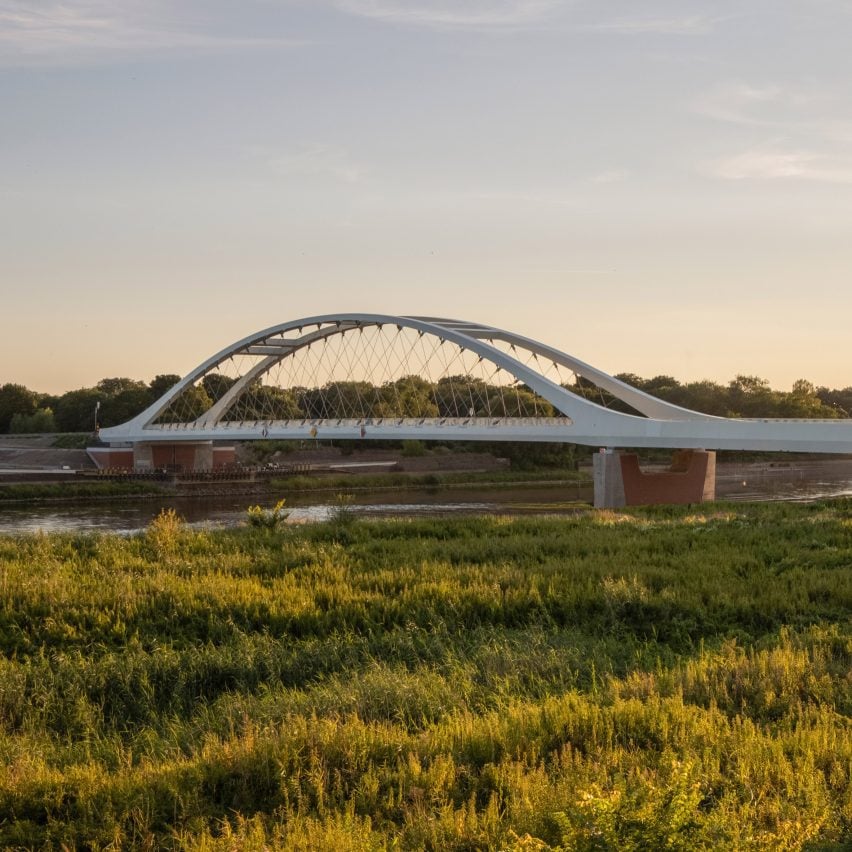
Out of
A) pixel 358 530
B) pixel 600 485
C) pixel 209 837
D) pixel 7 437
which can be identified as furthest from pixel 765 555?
pixel 7 437

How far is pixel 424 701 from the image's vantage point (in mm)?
7410

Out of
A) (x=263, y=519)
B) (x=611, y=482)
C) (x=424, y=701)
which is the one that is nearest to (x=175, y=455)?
(x=611, y=482)

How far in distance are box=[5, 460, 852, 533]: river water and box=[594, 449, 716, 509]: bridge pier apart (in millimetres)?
2388

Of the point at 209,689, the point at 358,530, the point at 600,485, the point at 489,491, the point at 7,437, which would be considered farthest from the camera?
the point at 7,437

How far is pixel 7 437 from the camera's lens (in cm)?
7200

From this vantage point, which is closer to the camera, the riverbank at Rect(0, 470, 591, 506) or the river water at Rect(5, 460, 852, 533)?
the river water at Rect(5, 460, 852, 533)

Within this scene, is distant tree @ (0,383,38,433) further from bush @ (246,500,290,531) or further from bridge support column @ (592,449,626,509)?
bush @ (246,500,290,531)

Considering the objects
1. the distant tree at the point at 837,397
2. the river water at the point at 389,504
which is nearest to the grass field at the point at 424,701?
the river water at the point at 389,504

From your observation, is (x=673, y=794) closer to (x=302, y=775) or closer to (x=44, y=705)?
(x=302, y=775)

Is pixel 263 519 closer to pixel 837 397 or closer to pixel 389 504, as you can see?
pixel 389 504

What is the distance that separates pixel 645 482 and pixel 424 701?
30.4 metres

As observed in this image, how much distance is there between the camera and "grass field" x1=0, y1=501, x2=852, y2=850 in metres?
5.24

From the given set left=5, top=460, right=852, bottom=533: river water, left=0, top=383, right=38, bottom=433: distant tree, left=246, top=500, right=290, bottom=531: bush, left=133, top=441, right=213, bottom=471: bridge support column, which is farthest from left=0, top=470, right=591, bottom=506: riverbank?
left=0, top=383, right=38, bottom=433: distant tree

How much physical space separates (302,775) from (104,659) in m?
4.21
